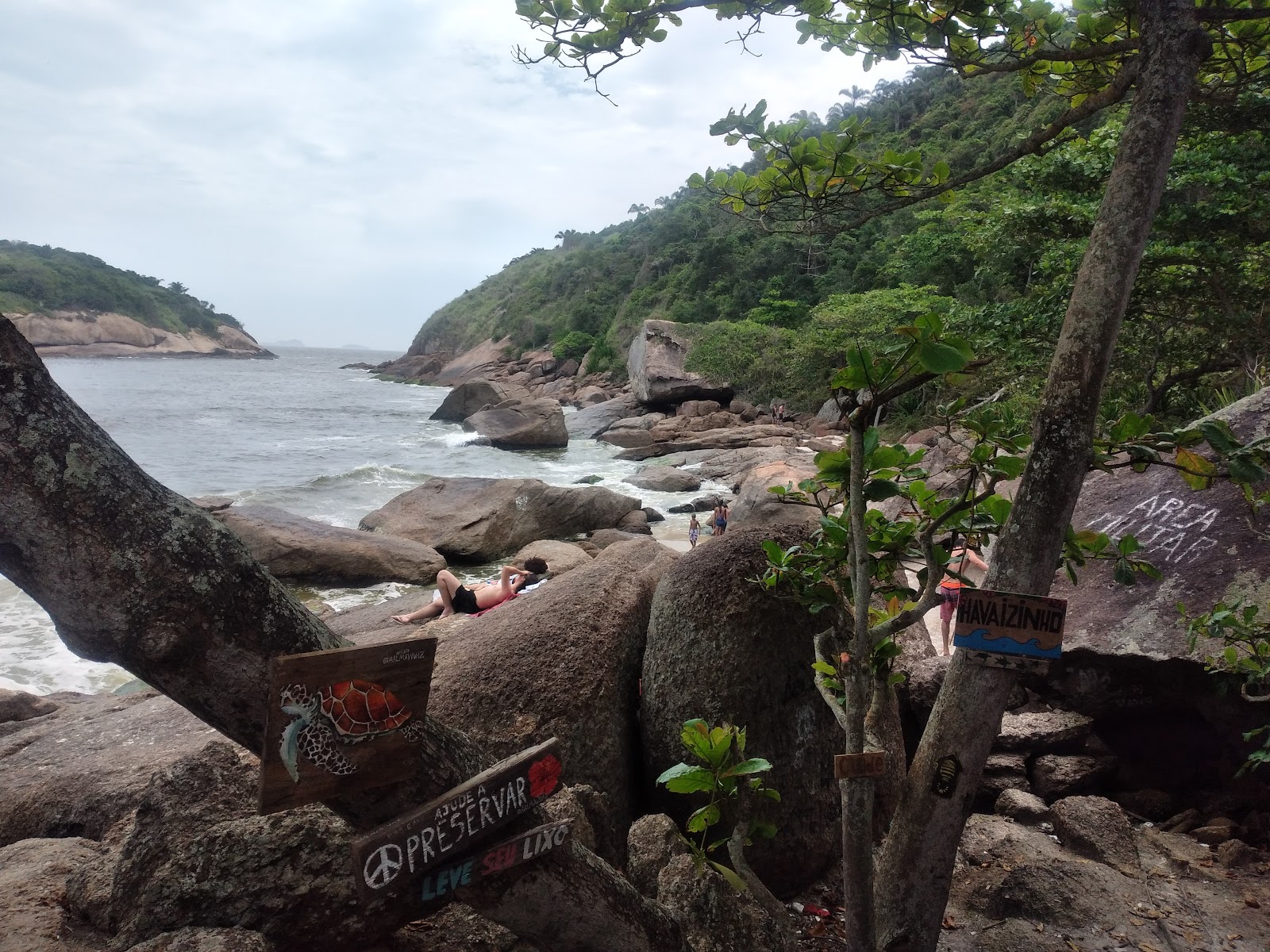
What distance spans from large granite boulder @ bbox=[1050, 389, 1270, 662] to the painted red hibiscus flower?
11.1 ft

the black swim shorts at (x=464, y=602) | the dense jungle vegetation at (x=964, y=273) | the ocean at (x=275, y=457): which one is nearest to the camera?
the black swim shorts at (x=464, y=602)

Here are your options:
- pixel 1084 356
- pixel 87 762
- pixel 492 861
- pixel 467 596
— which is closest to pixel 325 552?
pixel 467 596

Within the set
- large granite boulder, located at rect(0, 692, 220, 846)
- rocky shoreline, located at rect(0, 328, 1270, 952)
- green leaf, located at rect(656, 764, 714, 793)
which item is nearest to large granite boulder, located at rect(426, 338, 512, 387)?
large granite boulder, located at rect(0, 692, 220, 846)

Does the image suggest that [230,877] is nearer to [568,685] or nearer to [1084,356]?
[568,685]

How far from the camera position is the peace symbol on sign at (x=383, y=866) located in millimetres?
1673

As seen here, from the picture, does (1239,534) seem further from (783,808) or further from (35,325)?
(35,325)

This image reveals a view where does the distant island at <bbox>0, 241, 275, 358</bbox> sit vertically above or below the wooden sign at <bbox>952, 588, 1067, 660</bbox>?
above

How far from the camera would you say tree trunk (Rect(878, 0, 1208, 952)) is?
206 centimetres

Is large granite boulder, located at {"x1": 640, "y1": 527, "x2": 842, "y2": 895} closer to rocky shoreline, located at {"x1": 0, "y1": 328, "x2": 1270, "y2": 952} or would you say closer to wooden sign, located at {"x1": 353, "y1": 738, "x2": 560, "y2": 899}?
rocky shoreline, located at {"x1": 0, "y1": 328, "x2": 1270, "y2": 952}

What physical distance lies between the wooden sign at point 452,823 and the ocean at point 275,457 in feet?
8.92

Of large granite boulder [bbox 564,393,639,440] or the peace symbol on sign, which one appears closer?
the peace symbol on sign

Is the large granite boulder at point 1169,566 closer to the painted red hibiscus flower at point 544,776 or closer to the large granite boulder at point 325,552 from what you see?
the painted red hibiscus flower at point 544,776

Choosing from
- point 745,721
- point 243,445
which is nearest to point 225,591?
point 745,721

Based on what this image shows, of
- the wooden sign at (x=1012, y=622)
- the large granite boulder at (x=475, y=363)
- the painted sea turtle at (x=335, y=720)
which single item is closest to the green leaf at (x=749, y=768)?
the wooden sign at (x=1012, y=622)
